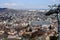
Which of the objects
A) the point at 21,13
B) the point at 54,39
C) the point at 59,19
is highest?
the point at 59,19

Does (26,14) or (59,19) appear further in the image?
(26,14)

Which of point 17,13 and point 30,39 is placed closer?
point 30,39

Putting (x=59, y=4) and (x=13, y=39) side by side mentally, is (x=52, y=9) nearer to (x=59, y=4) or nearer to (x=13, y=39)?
(x=59, y=4)

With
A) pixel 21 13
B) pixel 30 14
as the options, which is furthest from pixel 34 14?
pixel 21 13

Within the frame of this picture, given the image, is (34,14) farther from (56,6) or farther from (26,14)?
(56,6)

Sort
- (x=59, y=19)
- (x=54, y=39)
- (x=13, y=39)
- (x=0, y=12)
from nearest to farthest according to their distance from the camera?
(x=59, y=19) → (x=54, y=39) → (x=13, y=39) → (x=0, y=12)

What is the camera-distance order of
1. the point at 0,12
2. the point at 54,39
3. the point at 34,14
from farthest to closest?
the point at 34,14 → the point at 0,12 → the point at 54,39

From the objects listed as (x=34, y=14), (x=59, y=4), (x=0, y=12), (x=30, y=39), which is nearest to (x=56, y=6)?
(x=59, y=4)

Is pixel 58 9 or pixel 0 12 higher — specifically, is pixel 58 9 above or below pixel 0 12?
above

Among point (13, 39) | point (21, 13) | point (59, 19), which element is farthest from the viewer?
point (21, 13)
